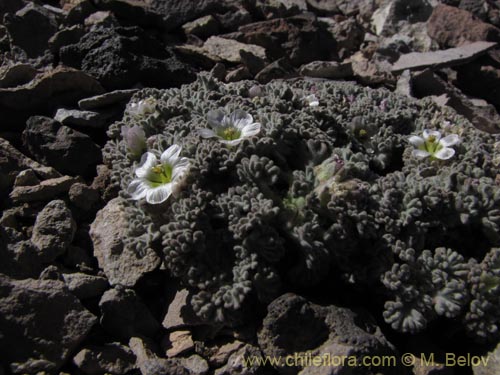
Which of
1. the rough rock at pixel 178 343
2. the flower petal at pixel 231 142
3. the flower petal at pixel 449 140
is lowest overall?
the rough rock at pixel 178 343

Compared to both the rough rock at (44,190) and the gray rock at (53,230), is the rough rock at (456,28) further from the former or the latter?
the gray rock at (53,230)

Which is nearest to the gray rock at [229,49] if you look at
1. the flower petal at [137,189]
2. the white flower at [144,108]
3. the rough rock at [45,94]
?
the rough rock at [45,94]

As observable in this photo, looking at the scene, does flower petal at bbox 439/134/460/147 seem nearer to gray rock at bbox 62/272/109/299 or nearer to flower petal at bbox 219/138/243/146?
flower petal at bbox 219/138/243/146

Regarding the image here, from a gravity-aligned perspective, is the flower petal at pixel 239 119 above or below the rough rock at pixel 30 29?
above

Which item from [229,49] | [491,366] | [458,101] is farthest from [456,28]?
[491,366]

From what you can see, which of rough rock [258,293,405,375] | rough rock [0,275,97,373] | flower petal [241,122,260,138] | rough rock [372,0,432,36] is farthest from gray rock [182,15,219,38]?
rough rock [258,293,405,375]
